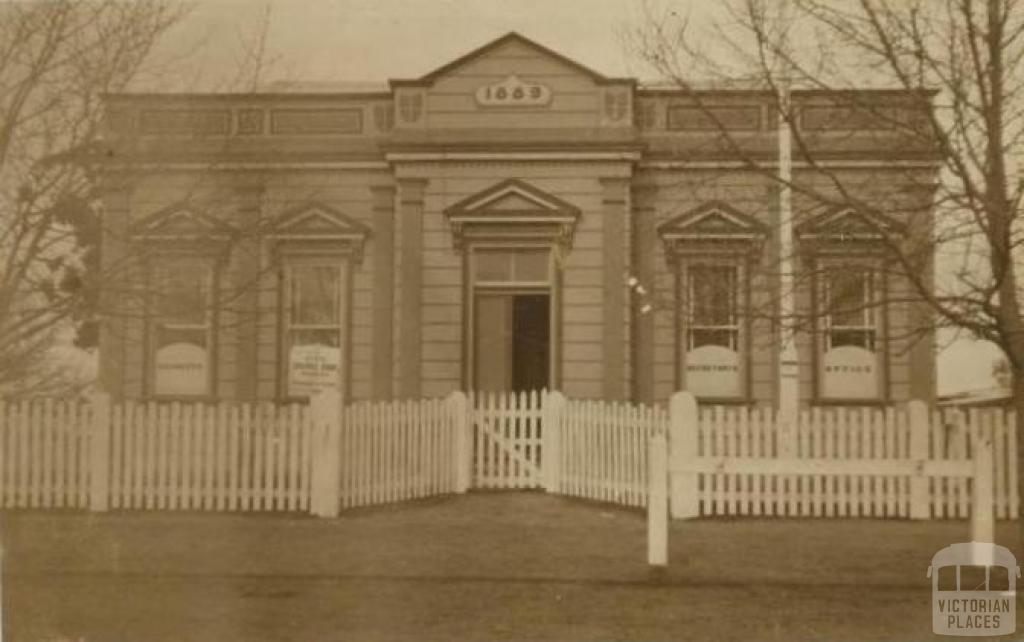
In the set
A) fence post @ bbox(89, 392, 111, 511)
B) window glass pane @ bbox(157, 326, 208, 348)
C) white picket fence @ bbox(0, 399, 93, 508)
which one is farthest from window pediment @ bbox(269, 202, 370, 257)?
white picket fence @ bbox(0, 399, 93, 508)

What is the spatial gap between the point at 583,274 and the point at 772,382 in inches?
84.3

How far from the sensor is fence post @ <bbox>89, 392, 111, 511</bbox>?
8.42m

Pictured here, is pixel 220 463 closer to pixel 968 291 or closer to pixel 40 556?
pixel 40 556

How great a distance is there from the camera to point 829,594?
6.02 metres

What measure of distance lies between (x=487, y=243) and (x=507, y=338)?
40.1 inches

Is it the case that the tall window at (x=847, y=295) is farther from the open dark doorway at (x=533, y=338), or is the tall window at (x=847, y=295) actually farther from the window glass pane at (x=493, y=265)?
the window glass pane at (x=493, y=265)

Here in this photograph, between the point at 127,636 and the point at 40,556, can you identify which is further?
the point at 40,556

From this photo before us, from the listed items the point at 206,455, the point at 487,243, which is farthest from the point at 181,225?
the point at 487,243

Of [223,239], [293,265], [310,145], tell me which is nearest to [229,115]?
[223,239]

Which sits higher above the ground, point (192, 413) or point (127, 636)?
point (192, 413)

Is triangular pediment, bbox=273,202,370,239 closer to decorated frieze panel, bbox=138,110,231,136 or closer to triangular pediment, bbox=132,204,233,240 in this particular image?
triangular pediment, bbox=132,204,233,240

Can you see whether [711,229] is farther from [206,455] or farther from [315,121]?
[206,455]

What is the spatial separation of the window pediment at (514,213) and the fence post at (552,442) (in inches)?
63.3

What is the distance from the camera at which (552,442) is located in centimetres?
968
